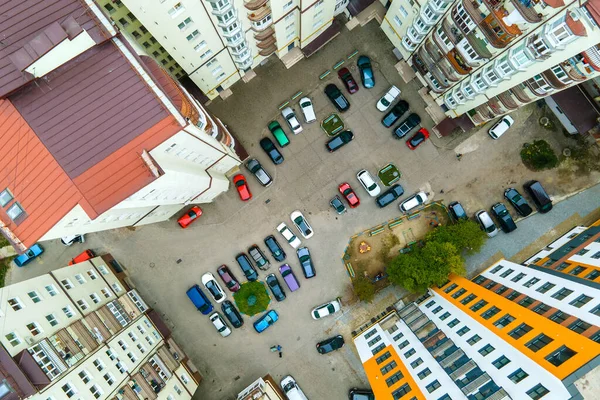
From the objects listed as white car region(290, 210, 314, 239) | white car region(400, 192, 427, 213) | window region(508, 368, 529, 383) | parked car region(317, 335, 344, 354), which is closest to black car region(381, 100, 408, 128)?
white car region(400, 192, 427, 213)

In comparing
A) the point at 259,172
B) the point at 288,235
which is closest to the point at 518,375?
the point at 288,235

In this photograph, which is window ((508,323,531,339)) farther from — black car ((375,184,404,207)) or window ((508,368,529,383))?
black car ((375,184,404,207))

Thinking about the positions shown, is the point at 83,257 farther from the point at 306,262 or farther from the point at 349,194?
the point at 349,194

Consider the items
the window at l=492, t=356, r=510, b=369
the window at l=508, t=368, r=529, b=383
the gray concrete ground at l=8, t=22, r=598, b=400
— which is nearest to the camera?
the window at l=508, t=368, r=529, b=383

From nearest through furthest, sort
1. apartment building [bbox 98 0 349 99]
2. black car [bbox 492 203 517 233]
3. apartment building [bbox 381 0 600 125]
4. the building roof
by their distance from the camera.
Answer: the building roof, apartment building [bbox 381 0 600 125], apartment building [bbox 98 0 349 99], black car [bbox 492 203 517 233]

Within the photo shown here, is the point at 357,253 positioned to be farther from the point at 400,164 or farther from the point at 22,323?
the point at 22,323

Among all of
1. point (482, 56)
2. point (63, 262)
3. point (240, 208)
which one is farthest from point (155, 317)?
point (482, 56)
